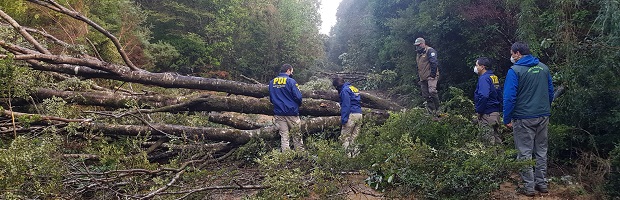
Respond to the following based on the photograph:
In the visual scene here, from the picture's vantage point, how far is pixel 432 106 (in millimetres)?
8078

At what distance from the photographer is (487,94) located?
5.23 m

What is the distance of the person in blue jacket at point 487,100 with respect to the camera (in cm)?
524

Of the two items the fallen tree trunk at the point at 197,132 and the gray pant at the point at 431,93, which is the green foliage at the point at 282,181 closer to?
the fallen tree trunk at the point at 197,132

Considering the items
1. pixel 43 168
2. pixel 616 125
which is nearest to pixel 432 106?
pixel 616 125

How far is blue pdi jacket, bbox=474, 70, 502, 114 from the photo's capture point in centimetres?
525

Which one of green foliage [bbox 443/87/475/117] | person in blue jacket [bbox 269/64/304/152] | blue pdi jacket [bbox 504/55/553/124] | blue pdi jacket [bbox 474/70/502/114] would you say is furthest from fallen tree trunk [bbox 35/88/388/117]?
blue pdi jacket [bbox 504/55/553/124]

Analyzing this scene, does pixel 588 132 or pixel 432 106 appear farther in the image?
pixel 432 106

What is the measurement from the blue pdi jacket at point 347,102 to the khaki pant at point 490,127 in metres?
1.84

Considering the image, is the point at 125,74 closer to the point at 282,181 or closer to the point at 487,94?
the point at 282,181

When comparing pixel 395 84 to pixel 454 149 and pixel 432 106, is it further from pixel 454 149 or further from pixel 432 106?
pixel 454 149

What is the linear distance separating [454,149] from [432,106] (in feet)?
14.2

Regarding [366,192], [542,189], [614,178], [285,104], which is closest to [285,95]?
[285,104]

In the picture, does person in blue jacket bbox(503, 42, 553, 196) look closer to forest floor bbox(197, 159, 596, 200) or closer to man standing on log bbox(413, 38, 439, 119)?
forest floor bbox(197, 159, 596, 200)

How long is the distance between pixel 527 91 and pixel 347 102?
8.29 ft
